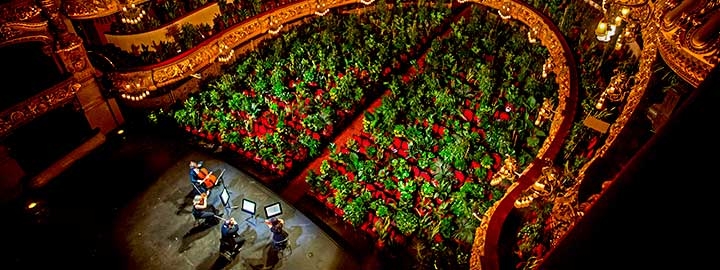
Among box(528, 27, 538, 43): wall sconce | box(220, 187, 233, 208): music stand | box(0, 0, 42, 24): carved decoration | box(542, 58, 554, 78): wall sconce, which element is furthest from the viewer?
box(528, 27, 538, 43): wall sconce

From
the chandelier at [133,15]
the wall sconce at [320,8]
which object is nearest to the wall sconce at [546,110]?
the wall sconce at [320,8]

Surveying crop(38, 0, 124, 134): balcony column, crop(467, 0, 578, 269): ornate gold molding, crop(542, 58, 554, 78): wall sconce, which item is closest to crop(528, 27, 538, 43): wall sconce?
crop(467, 0, 578, 269): ornate gold molding

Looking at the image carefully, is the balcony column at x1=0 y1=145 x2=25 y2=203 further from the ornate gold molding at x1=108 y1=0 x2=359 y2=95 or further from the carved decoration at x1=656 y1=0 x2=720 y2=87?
the carved decoration at x1=656 y1=0 x2=720 y2=87

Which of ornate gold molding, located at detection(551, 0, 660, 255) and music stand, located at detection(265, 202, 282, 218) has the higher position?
ornate gold molding, located at detection(551, 0, 660, 255)

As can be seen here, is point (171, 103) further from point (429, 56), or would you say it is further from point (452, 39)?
point (452, 39)

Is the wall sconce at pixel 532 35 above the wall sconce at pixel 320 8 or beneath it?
beneath

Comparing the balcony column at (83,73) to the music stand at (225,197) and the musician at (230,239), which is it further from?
the musician at (230,239)

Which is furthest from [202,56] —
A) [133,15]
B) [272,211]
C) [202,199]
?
[272,211]

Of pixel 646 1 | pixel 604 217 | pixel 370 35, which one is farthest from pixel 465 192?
pixel 604 217
